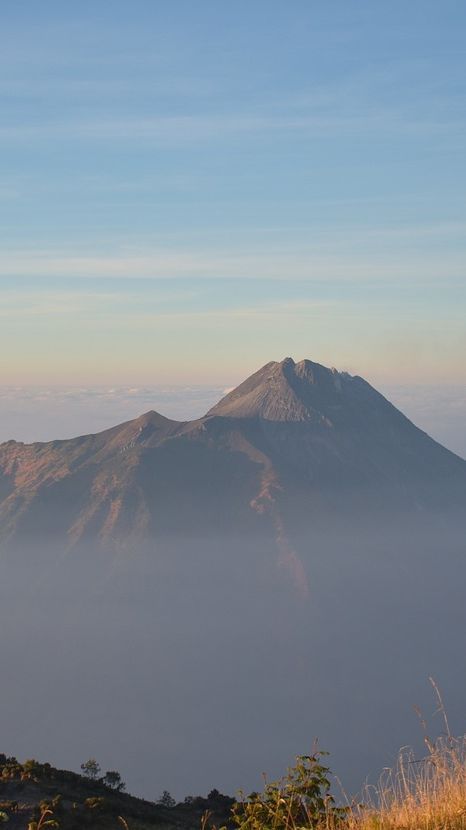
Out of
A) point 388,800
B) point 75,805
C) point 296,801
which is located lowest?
point 75,805

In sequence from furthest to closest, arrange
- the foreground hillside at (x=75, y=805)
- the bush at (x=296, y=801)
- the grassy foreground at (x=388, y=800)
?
the foreground hillside at (x=75, y=805), the bush at (x=296, y=801), the grassy foreground at (x=388, y=800)

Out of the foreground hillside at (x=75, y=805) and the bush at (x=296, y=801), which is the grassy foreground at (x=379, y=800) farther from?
the foreground hillside at (x=75, y=805)

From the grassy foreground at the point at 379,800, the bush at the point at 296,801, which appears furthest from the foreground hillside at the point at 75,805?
the grassy foreground at the point at 379,800

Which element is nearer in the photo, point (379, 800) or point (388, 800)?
point (379, 800)

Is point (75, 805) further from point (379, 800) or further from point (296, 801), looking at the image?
point (379, 800)

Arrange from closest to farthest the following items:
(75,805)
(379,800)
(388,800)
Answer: (379,800) → (388,800) → (75,805)

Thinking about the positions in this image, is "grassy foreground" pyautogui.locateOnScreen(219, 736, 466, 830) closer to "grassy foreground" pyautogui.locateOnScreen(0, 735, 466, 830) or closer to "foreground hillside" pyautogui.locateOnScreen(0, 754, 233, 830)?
"grassy foreground" pyautogui.locateOnScreen(0, 735, 466, 830)

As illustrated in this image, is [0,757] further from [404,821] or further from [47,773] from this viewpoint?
[404,821]

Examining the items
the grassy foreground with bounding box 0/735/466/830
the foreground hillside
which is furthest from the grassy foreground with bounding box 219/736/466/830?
the foreground hillside

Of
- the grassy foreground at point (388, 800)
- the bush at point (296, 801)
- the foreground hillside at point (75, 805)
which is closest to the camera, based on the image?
the grassy foreground at point (388, 800)

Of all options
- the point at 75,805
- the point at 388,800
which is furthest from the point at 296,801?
the point at 75,805
